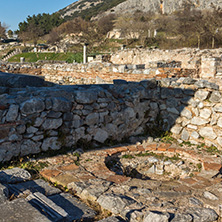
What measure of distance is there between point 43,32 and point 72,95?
61939 mm

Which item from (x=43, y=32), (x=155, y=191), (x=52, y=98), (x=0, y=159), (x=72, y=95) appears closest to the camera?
(x=155, y=191)

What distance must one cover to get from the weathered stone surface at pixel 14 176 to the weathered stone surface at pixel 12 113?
769mm

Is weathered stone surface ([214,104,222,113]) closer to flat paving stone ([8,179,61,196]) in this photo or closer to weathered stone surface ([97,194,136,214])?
weathered stone surface ([97,194,136,214])

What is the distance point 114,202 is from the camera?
8.23 feet

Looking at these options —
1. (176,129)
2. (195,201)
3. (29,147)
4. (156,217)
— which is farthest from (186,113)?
(156,217)

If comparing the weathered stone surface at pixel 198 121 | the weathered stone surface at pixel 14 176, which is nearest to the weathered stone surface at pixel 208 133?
the weathered stone surface at pixel 198 121

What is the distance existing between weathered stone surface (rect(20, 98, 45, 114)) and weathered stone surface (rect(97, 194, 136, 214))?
1808 millimetres

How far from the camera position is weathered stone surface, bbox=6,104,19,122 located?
11.8 ft

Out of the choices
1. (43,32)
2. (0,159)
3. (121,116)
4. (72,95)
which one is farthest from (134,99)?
(43,32)

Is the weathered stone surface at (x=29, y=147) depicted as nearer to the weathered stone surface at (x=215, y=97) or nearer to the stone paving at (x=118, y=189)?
the stone paving at (x=118, y=189)

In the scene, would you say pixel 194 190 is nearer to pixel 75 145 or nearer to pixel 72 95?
pixel 75 145

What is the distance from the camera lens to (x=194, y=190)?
311cm

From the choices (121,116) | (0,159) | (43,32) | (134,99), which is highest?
(43,32)

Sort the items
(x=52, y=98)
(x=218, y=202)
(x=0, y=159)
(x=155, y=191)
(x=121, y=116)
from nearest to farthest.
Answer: (x=218, y=202), (x=155, y=191), (x=0, y=159), (x=52, y=98), (x=121, y=116)
